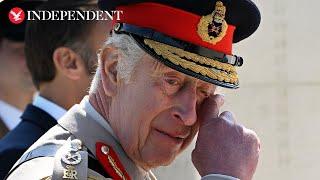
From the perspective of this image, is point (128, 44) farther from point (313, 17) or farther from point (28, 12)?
point (313, 17)

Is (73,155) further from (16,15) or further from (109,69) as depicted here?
(16,15)

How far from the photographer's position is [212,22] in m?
2.66

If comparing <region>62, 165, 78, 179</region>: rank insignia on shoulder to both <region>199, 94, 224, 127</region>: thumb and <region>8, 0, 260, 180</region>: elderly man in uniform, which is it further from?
<region>199, 94, 224, 127</region>: thumb

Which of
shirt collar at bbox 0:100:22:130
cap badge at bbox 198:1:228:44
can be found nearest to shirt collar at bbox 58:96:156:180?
cap badge at bbox 198:1:228:44

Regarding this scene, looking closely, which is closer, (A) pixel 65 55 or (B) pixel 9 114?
(A) pixel 65 55

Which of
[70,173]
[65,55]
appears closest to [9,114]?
[65,55]

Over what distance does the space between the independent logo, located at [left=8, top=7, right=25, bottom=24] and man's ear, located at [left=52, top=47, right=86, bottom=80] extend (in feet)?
2.74

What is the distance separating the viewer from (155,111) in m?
2.55

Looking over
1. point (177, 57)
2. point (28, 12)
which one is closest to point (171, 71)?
point (177, 57)

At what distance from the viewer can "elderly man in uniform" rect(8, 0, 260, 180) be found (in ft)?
8.34

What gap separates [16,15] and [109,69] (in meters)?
2.46

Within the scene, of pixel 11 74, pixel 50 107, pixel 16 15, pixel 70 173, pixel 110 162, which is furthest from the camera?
pixel 11 74

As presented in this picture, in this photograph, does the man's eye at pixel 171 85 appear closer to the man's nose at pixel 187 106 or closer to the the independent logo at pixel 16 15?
the man's nose at pixel 187 106

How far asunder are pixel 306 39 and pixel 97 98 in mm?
3701
